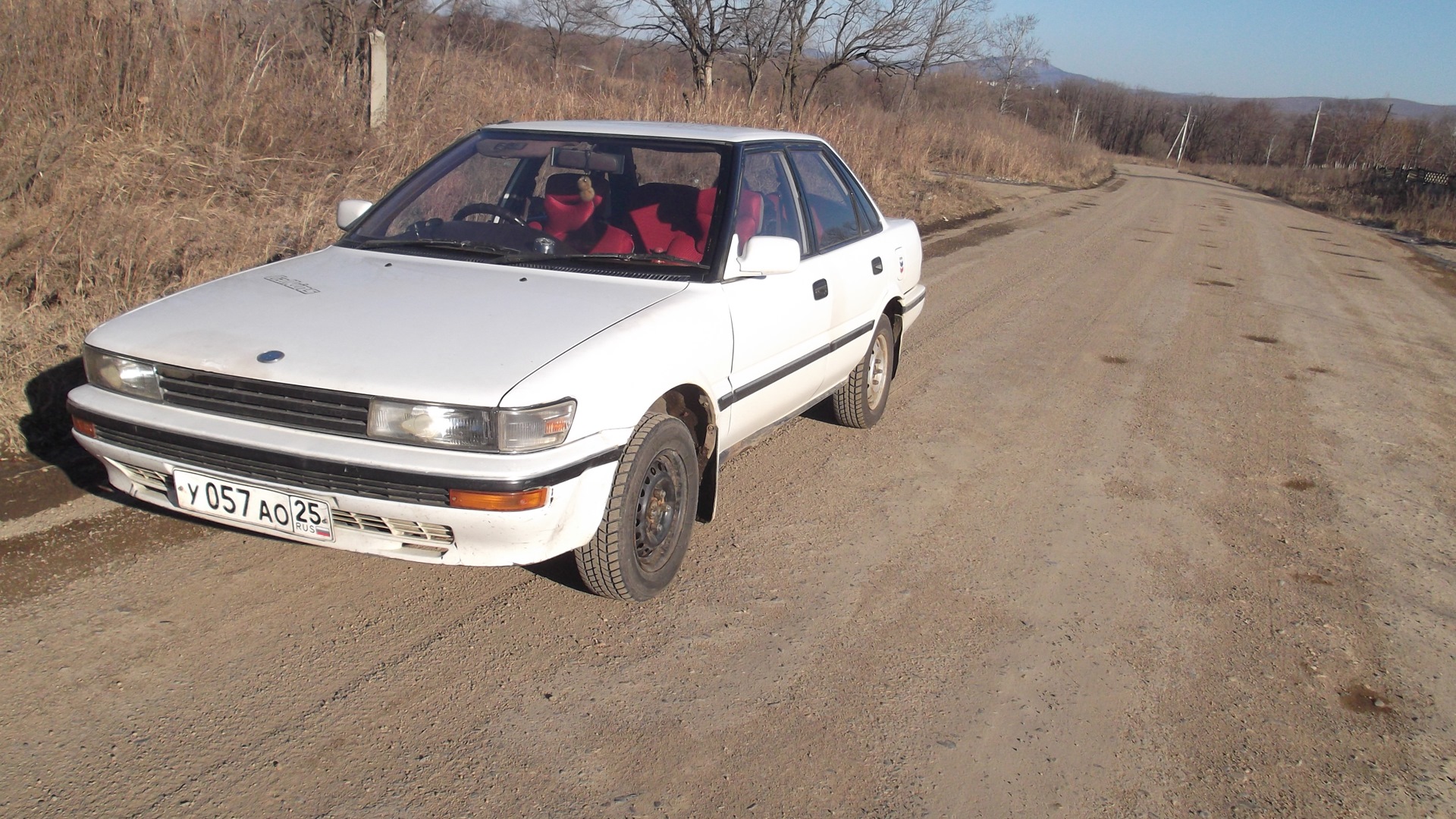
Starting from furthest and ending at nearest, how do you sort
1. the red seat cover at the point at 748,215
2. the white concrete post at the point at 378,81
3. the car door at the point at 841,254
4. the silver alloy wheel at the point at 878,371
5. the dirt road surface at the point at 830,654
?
the white concrete post at the point at 378,81 → the silver alloy wheel at the point at 878,371 → the car door at the point at 841,254 → the red seat cover at the point at 748,215 → the dirt road surface at the point at 830,654

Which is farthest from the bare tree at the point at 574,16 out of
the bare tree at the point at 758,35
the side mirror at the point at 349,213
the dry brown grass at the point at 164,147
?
the side mirror at the point at 349,213

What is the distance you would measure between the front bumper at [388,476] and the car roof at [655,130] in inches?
70.4

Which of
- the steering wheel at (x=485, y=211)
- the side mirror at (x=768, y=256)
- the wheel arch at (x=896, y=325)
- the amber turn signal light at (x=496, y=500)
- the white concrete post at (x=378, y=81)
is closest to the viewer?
the amber turn signal light at (x=496, y=500)

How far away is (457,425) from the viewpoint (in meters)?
2.83

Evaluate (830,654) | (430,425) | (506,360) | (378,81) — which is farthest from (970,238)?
(430,425)

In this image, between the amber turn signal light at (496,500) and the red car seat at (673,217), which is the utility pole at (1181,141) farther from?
the amber turn signal light at (496,500)

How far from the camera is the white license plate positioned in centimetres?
290

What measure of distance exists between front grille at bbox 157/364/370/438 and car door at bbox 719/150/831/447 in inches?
51.5

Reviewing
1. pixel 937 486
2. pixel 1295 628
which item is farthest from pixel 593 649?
pixel 1295 628

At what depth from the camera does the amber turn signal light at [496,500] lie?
2.79m

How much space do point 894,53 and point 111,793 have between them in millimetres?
32254

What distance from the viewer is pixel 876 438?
17.7 ft

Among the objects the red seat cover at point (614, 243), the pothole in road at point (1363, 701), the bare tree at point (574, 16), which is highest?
the bare tree at point (574, 16)

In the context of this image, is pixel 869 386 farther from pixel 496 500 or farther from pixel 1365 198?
pixel 1365 198
